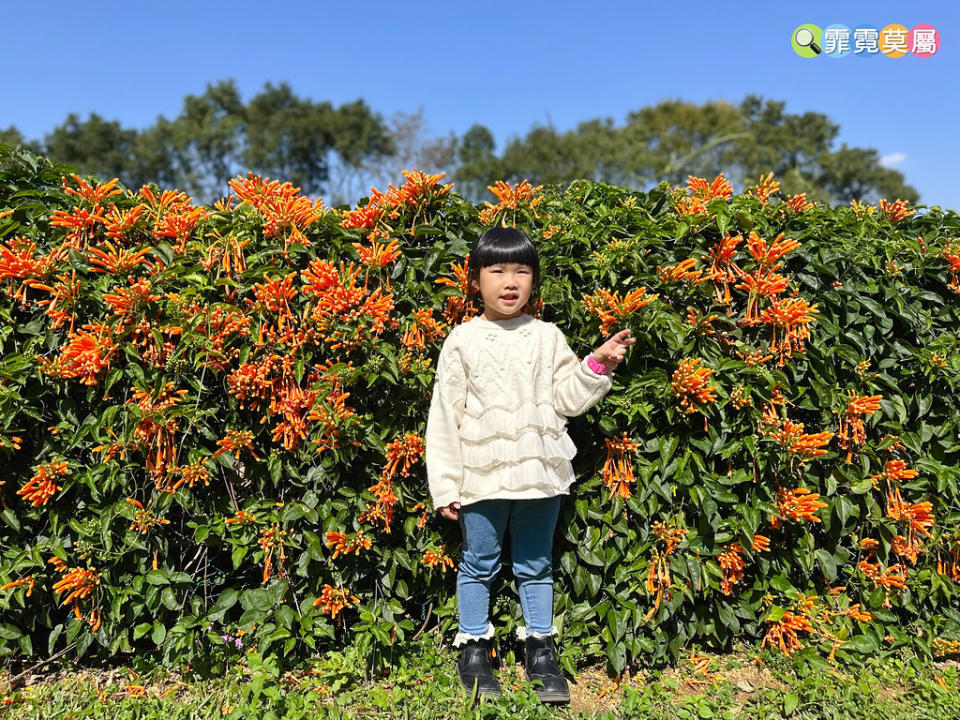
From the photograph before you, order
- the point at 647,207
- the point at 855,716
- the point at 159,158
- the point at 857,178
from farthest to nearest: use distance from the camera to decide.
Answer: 1. the point at 159,158
2. the point at 857,178
3. the point at 647,207
4. the point at 855,716

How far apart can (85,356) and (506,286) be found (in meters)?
1.63

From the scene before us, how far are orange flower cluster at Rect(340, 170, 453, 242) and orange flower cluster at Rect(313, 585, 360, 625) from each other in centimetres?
147

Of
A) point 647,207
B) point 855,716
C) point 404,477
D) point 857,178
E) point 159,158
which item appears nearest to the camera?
point 855,716

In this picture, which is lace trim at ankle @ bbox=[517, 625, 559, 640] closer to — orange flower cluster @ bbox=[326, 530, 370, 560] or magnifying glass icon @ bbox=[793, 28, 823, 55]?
orange flower cluster @ bbox=[326, 530, 370, 560]

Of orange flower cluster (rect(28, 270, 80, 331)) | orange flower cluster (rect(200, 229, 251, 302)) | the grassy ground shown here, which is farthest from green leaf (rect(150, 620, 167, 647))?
orange flower cluster (rect(200, 229, 251, 302))

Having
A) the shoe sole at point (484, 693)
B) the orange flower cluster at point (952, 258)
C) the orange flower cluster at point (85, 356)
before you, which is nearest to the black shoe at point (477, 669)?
the shoe sole at point (484, 693)

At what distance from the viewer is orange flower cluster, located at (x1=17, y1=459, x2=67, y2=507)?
2.48 m

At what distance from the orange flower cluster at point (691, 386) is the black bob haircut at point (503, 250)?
0.68m

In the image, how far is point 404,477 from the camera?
8.64ft

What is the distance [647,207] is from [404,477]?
5.32 ft

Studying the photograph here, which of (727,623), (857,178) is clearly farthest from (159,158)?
(727,623)

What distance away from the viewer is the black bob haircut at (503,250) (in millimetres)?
2416

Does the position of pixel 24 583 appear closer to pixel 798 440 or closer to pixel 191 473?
pixel 191 473

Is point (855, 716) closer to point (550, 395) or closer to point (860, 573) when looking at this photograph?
point (860, 573)
